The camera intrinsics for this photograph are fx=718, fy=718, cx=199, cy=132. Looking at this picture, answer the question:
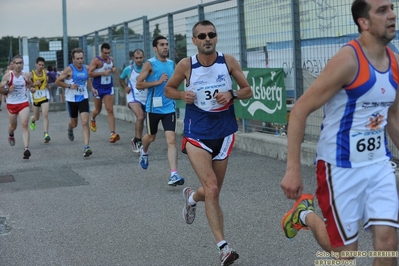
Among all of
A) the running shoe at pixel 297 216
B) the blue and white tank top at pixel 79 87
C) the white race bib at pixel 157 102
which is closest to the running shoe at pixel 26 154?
the blue and white tank top at pixel 79 87

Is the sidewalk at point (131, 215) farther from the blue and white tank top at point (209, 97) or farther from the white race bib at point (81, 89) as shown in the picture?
the white race bib at point (81, 89)

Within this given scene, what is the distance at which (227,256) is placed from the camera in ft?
18.9

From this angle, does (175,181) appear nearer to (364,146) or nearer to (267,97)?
(267,97)

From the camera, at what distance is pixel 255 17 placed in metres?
12.5

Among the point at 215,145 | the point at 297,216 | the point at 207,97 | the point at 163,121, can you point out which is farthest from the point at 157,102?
the point at 297,216

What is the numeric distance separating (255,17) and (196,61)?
6.19 m

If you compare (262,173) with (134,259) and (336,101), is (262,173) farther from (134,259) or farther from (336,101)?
(336,101)

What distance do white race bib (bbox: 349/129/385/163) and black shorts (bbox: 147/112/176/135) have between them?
6210 mm

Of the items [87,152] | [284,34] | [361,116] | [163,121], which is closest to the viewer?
[361,116]

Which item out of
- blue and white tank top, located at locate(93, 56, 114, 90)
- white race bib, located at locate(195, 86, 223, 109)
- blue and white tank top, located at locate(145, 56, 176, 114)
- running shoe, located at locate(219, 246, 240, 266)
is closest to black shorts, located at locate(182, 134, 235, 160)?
white race bib, located at locate(195, 86, 223, 109)

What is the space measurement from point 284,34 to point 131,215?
489 cm

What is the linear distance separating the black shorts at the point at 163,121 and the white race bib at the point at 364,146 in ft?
20.4

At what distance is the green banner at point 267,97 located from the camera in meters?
11.6

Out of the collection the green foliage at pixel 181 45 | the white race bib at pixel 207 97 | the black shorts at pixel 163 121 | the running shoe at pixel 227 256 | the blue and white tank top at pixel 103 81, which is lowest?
the running shoe at pixel 227 256
